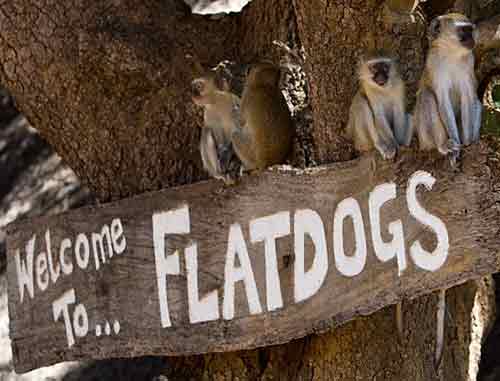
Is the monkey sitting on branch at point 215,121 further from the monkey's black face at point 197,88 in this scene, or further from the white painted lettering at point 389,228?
the white painted lettering at point 389,228

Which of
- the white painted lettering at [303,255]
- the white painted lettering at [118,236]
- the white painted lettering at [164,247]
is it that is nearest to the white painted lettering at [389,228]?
the white painted lettering at [303,255]

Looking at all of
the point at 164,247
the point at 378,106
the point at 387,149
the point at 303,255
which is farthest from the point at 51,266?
the point at 387,149

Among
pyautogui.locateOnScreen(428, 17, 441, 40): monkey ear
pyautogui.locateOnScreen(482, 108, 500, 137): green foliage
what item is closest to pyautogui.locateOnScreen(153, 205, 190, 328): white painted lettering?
pyautogui.locateOnScreen(428, 17, 441, 40): monkey ear

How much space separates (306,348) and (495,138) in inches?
46.5

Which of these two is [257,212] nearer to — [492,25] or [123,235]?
[123,235]

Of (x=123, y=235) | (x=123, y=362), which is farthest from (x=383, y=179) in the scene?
(x=123, y=362)

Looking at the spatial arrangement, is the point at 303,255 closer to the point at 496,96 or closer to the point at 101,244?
the point at 101,244

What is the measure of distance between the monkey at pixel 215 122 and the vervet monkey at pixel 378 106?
596mm

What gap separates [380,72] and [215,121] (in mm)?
909

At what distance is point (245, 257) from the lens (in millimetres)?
3539

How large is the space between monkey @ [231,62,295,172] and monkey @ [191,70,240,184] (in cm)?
6

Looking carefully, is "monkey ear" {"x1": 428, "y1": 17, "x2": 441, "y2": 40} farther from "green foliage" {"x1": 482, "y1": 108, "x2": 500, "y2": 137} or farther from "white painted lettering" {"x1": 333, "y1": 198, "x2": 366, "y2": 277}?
"white painted lettering" {"x1": 333, "y1": 198, "x2": 366, "y2": 277}

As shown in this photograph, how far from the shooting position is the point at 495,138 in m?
2.96

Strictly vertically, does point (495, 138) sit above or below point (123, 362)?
above
